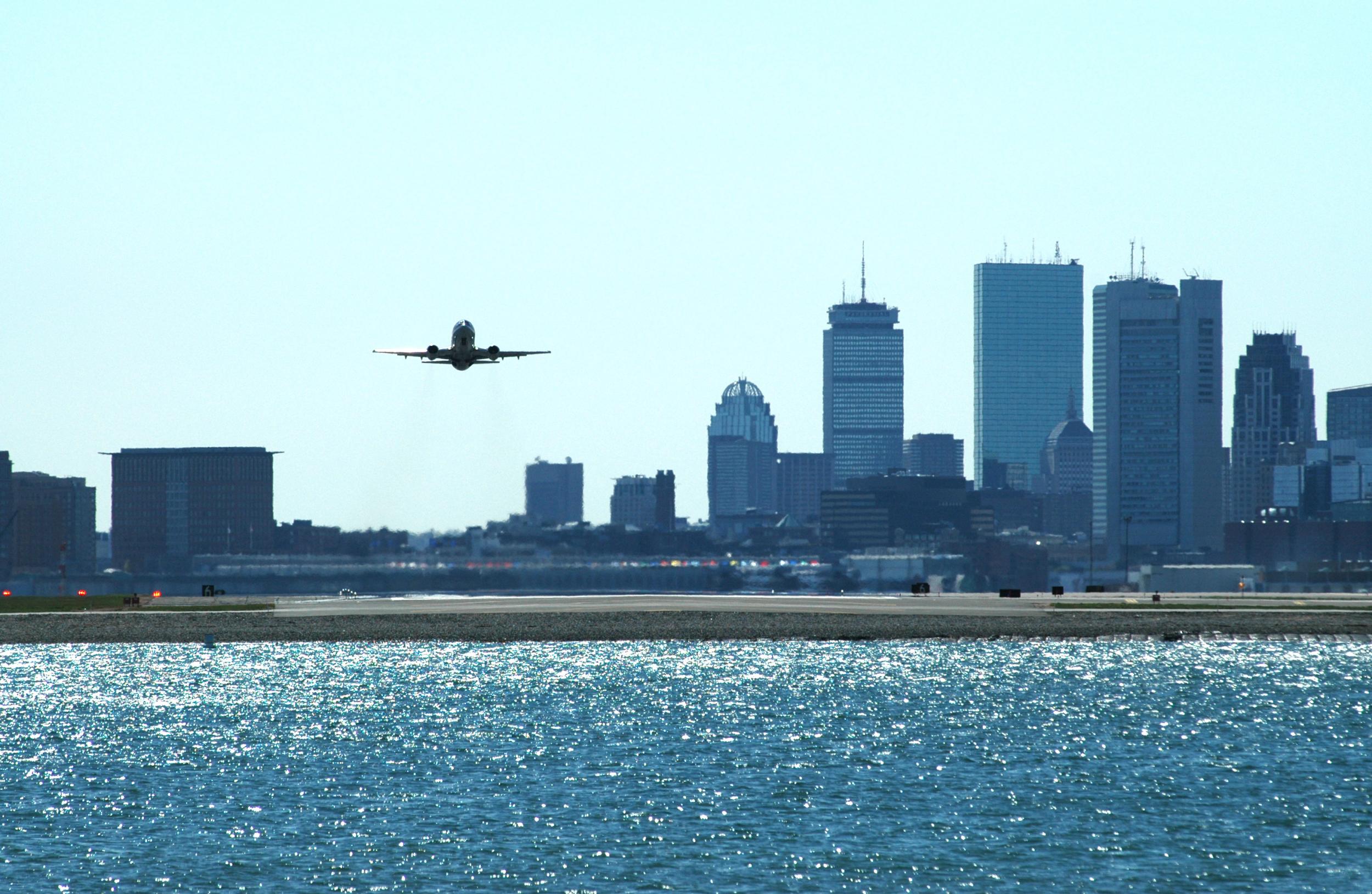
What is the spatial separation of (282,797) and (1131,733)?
36.2 meters

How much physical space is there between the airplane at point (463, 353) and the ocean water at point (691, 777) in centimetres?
1816

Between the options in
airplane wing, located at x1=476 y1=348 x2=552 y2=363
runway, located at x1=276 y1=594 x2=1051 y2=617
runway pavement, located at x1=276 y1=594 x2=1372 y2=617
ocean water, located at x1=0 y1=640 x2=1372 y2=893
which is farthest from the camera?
runway pavement, located at x1=276 y1=594 x2=1372 y2=617

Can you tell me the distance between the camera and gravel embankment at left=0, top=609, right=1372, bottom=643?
405 feet

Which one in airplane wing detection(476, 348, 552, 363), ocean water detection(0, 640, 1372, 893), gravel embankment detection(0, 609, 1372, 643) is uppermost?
airplane wing detection(476, 348, 552, 363)

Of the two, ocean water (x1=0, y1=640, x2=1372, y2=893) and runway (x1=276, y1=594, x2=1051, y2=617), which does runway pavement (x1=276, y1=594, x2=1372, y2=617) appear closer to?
runway (x1=276, y1=594, x2=1051, y2=617)

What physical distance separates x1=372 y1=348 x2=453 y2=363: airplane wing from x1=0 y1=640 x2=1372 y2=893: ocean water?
60.4ft

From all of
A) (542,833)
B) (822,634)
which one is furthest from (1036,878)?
(822,634)

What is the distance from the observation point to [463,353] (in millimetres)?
101438

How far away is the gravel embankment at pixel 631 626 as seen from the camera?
123562 millimetres

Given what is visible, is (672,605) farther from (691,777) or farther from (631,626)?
(691,777)

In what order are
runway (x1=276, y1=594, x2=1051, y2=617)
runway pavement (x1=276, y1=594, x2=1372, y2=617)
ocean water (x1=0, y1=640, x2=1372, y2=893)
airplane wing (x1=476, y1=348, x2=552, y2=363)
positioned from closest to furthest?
ocean water (x1=0, y1=640, x2=1372, y2=893) → airplane wing (x1=476, y1=348, x2=552, y2=363) → runway (x1=276, y1=594, x2=1051, y2=617) → runway pavement (x1=276, y1=594, x2=1372, y2=617)

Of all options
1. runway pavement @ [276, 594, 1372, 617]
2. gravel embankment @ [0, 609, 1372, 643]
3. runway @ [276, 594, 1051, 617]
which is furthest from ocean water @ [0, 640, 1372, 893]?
runway pavement @ [276, 594, 1372, 617]

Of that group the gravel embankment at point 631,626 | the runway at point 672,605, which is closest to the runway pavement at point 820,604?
the runway at point 672,605

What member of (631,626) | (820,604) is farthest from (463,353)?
(820,604)
